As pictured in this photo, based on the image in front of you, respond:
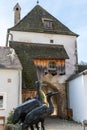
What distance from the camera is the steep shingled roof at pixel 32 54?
23141 mm

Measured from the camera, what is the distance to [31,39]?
2778cm

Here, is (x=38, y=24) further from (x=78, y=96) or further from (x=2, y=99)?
(x=2, y=99)

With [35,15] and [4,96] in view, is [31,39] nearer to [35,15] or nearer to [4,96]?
[35,15]

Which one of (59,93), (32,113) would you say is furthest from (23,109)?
(59,93)

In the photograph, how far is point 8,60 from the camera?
21.5 meters

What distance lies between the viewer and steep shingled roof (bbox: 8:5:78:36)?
2805 cm

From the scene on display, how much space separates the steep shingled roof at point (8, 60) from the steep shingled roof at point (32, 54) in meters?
1.88

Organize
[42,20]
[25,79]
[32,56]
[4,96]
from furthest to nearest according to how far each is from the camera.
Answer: [42,20] → [32,56] → [25,79] → [4,96]

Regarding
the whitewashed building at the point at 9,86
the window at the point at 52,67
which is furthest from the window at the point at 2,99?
the window at the point at 52,67

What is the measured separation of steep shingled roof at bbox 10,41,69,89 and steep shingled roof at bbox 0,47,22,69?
6.17ft

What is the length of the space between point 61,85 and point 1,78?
8.85m

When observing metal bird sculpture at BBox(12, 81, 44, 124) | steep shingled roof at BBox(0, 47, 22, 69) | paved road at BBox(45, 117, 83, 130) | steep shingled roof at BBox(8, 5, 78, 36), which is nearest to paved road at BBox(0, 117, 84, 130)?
paved road at BBox(45, 117, 83, 130)

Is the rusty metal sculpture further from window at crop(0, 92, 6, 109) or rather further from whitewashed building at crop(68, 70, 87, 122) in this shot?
whitewashed building at crop(68, 70, 87, 122)

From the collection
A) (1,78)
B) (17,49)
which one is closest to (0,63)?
(1,78)
